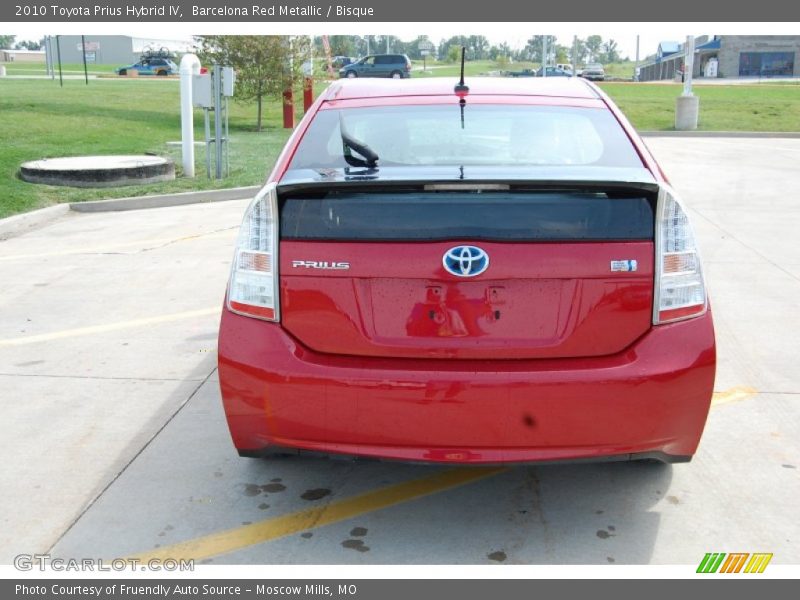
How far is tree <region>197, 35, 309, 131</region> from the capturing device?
941 inches

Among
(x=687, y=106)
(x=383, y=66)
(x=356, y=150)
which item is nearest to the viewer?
(x=356, y=150)

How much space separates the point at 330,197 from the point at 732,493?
208cm

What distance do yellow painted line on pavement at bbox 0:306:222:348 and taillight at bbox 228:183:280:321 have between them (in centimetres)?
311

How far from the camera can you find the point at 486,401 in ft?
10.6

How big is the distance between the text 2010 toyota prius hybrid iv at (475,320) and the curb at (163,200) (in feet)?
30.4

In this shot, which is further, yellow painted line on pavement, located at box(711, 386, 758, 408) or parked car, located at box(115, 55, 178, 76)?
parked car, located at box(115, 55, 178, 76)

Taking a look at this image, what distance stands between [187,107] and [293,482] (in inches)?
450

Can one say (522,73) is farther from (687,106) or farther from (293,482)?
(293,482)

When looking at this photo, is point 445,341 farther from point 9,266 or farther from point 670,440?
point 9,266

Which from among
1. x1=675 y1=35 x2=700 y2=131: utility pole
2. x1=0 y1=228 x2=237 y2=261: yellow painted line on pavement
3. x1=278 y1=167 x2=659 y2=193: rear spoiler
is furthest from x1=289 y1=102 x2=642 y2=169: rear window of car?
x1=675 y1=35 x2=700 y2=131: utility pole

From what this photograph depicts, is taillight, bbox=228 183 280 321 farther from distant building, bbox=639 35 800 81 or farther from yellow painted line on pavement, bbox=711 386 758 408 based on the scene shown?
distant building, bbox=639 35 800 81

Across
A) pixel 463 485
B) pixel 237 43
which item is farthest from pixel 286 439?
pixel 237 43

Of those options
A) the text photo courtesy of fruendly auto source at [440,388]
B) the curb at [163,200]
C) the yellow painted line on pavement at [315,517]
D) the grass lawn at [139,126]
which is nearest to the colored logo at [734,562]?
the text photo courtesy of fruendly auto source at [440,388]

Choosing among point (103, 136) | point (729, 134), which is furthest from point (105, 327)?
point (729, 134)
